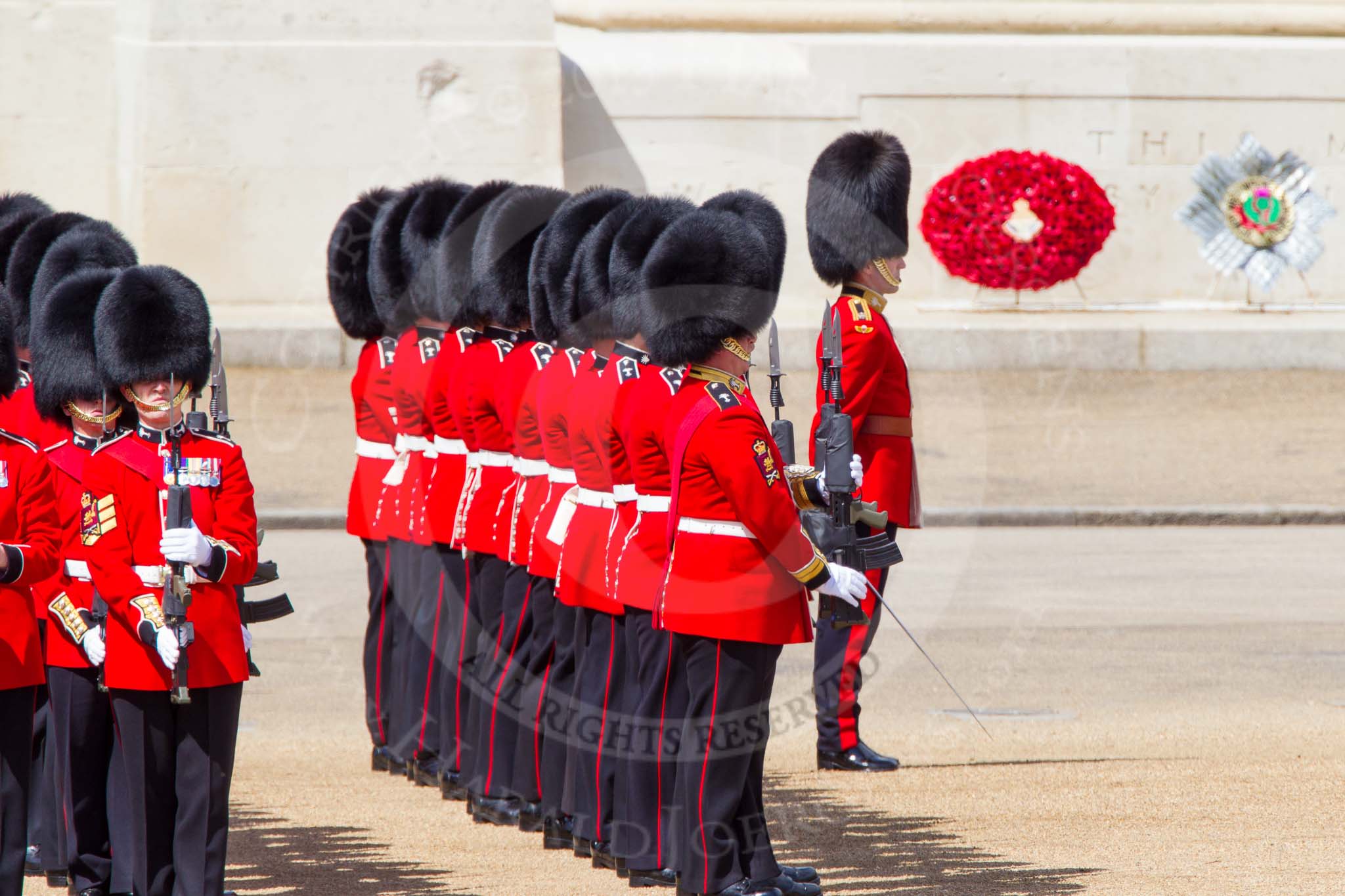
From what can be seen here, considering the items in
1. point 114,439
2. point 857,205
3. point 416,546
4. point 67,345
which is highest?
point 857,205

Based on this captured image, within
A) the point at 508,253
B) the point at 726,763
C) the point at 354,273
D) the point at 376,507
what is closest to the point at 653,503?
the point at 726,763

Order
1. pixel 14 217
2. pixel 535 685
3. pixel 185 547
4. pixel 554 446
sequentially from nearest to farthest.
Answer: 1. pixel 185 547
2. pixel 554 446
3. pixel 535 685
4. pixel 14 217

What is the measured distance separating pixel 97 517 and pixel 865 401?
8.89 ft

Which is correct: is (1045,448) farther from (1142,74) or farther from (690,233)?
(690,233)

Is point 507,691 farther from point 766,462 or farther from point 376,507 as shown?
point 766,462

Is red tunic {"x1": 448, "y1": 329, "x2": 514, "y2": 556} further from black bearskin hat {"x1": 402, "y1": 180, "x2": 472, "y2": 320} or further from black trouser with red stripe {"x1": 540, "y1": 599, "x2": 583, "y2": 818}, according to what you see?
black bearskin hat {"x1": 402, "y1": 180, "x2": 472, "y2": 320}

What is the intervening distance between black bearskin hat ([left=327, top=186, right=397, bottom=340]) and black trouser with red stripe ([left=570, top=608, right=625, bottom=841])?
1853 mm

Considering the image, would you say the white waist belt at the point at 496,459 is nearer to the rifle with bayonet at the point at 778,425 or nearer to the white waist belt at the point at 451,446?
the white waist belt at the point at 451,446

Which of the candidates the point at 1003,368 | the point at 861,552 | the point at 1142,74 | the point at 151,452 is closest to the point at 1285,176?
the point at 1142,74

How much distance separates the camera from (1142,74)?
17266 mm

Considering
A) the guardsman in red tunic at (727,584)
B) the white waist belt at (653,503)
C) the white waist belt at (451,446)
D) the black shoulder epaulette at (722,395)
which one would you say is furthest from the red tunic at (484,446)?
the black shoulder epaulette at (722,395)

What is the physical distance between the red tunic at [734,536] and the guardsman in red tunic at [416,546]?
1.65 meters

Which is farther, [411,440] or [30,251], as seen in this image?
[411,440]

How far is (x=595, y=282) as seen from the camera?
17.8ft
